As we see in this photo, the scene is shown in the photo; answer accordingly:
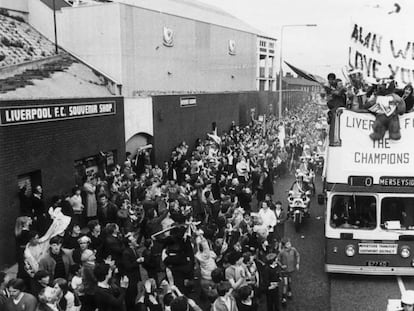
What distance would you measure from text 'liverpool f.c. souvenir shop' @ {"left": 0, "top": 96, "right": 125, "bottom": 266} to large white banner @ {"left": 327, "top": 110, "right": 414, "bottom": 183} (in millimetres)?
6903

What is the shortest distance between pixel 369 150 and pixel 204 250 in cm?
385

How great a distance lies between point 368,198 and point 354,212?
0.39 meters

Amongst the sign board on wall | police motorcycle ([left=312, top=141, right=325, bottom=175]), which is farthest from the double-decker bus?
the sign board on wall

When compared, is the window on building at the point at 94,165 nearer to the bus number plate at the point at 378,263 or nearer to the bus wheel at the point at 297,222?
the bus wheel at the point at 297,222

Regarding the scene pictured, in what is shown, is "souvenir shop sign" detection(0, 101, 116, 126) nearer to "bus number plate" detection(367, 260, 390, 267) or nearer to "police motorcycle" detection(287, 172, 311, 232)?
"police motorcycle" detection(287, 172, 311, 232)

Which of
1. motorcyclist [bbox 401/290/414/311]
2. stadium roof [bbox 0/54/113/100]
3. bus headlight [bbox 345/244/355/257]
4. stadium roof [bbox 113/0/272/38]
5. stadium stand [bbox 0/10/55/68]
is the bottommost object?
bus headlight [bbox 345/244/355/257]

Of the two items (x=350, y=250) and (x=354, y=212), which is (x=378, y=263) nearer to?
(x=350, y=250)

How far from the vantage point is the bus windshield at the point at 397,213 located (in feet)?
30.1

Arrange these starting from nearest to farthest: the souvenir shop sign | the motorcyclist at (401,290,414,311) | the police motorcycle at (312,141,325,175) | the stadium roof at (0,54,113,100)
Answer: the motorcyclist at (401,290,414,311) < the souvenir shop sign < the stadium roof at (0,54,113,100) < the police motorcycle at (312,141,325,175)

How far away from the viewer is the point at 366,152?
365 inches

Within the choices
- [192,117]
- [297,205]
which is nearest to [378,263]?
[297,205]

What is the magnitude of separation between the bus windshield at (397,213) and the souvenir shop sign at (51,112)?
26.6 ft

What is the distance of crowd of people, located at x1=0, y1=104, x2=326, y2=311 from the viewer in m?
6.09

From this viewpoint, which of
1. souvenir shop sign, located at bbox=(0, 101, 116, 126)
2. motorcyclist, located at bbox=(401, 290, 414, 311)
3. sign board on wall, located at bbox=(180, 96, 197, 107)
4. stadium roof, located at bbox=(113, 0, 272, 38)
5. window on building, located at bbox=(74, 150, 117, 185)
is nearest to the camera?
motorcyclist, located at bbox=(401, 290, 414, 311)
